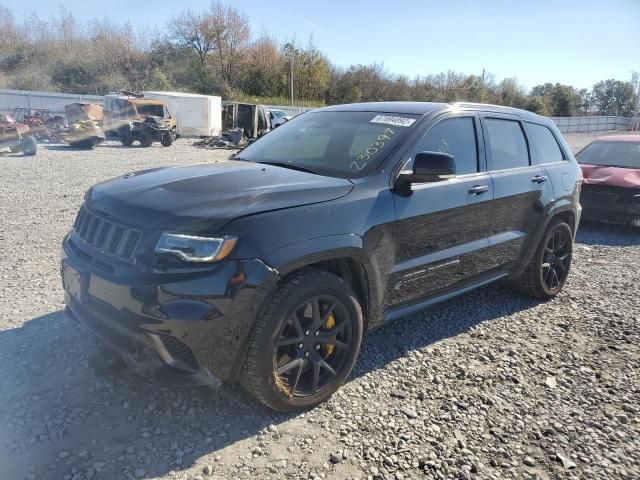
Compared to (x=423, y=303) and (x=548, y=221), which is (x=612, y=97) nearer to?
(x=548, y=221)

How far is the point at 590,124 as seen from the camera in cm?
5047

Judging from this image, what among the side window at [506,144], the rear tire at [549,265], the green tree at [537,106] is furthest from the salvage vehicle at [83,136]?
the green tree at [537,106]

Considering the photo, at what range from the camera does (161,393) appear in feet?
9.60

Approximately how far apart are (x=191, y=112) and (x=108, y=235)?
26.6 meters

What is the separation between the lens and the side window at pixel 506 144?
13.2 feet

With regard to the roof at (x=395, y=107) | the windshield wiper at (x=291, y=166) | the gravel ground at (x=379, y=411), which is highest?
the roof at (x=395, y=107)

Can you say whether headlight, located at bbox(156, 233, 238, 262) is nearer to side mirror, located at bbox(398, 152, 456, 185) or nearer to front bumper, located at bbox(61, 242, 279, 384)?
front bumper, located at bbox(61, 242, 279, 384)

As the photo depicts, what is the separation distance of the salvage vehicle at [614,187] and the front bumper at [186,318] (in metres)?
7.09

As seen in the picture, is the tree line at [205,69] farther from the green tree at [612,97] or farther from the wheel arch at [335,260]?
the wheel arch at [335,260]

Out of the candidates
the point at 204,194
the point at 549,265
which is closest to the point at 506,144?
the point at 549,265

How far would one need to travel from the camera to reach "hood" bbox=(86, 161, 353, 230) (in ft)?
8.13

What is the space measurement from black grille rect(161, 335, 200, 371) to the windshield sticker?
2.10 m

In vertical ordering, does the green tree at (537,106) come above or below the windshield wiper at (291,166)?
above

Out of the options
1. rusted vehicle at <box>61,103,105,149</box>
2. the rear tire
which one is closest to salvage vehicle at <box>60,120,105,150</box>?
rusted vehicle at <box>61,103,105,149</box>
